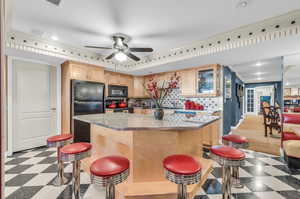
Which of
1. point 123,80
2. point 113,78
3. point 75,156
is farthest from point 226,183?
point 123,80

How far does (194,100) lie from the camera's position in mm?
4555

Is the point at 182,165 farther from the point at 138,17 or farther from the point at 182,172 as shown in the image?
the point at 138,17

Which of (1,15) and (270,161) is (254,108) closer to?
(270,161)

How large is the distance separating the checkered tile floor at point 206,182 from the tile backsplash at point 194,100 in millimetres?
1625

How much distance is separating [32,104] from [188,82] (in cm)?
440

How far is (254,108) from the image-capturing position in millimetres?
10680

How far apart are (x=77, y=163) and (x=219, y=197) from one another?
1903mm

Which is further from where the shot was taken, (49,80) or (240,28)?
(49,80)

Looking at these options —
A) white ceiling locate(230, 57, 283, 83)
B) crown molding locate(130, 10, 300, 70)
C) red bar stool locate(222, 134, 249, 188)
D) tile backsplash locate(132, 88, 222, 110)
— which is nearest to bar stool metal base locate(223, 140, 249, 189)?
red bar stool locate(222, 134, 249, 188)

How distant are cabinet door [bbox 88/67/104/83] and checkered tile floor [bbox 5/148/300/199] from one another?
2.25 meters

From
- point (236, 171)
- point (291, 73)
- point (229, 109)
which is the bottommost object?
point (236, 171)

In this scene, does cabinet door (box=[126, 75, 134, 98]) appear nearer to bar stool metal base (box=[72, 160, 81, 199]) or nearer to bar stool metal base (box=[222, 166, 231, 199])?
bar stool metal base (box=[72, 160, 81, 199])

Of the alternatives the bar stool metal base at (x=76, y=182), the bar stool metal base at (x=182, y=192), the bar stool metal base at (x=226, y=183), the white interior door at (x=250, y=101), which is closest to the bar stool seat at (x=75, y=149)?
the bar stool metal base at (x=76, y=182)

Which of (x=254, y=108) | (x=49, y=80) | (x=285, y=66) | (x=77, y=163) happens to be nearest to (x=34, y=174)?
(x=77, y=163)
